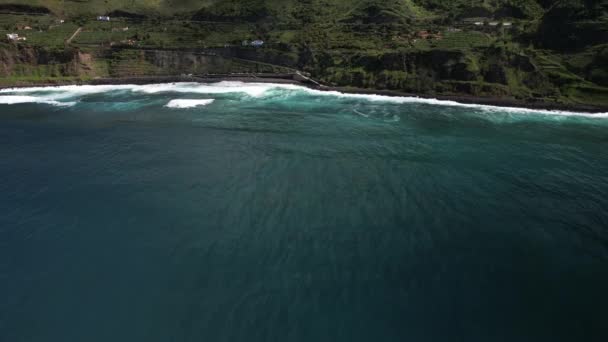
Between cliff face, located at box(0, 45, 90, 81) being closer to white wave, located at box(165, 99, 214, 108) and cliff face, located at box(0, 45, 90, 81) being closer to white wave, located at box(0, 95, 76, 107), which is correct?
white wave, located at box(0, 95, 76, 107)

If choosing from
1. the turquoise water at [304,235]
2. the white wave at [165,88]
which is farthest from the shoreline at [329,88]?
the turquoise water at [304,235]

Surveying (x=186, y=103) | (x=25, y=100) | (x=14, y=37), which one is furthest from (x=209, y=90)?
(x=14, y=37)

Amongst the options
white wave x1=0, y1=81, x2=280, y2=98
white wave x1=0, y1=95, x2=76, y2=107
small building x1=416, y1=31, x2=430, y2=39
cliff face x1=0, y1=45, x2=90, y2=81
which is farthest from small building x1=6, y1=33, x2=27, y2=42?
small building x1=416, y1=31, x2=430, y2=39

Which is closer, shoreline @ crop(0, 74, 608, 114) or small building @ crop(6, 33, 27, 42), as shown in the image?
shoreline @ crop(0, 74, 608, 114)

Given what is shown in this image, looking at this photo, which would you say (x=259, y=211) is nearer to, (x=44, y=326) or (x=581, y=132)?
(x=44, y=326)

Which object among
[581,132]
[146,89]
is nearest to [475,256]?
[581,132]

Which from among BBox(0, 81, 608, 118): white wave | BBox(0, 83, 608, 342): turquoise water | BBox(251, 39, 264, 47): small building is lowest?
BBox(0, 83, 608, 342): turquoise water

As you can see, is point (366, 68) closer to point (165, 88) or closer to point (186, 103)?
point (186, 103)
